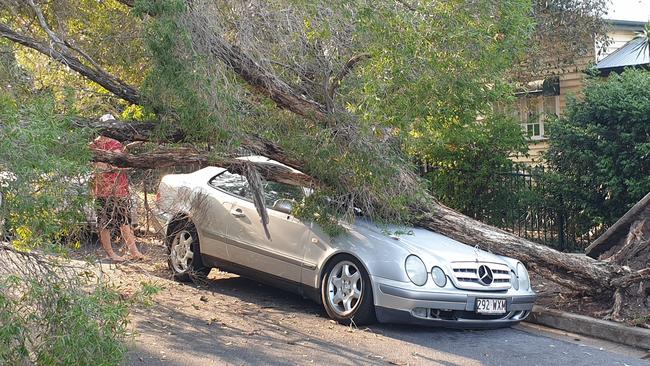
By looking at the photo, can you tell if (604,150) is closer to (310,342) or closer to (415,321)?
(415,321)

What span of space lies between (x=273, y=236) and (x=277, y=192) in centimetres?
49

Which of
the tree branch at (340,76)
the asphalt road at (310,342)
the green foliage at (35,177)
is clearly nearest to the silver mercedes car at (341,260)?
the asphalt road at (310,342)

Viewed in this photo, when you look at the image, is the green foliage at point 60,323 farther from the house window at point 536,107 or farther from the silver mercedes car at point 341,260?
the house window at point 536,107

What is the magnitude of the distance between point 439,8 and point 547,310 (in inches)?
128

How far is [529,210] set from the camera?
41.9 ft

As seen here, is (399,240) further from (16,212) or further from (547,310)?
(16,212)

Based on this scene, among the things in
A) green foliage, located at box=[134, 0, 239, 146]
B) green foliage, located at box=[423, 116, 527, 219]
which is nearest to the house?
green foliage, located at box=[423, 116, 527, 219]

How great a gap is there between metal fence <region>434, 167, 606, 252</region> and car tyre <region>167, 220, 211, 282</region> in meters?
5.26

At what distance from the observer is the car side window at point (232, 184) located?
29.5 ft

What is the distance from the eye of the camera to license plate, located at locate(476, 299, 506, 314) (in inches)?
300

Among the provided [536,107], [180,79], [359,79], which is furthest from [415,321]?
[536,107]

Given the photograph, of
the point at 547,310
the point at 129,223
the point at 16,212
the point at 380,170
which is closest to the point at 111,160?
the point at 129,223

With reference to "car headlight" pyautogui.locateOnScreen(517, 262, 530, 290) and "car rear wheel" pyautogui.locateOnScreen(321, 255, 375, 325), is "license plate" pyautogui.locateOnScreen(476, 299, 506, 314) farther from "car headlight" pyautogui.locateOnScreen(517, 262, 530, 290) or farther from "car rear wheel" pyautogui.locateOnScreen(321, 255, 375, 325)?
"car rear wheel" pyautogui.locateOnScreen(321, 255, 375, 325)

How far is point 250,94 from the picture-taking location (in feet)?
26.8
